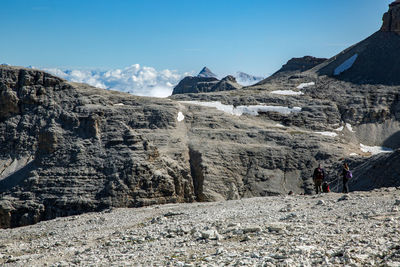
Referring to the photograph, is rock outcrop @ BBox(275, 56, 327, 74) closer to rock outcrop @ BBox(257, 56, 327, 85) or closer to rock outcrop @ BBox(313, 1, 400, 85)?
rock outcrop @ BBox(257, 56, 327, 85)

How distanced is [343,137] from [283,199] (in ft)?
152

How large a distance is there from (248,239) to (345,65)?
89.5 m

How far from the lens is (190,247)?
53.9 feet

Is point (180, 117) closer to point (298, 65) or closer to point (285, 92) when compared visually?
point (285, 92)

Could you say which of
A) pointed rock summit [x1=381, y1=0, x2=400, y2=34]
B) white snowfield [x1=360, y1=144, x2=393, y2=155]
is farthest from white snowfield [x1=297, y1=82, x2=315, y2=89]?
pointed rock summit [x1=381, y1=0, x2=400, y2=34]

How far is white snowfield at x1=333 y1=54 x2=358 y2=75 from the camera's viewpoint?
96.2 meters

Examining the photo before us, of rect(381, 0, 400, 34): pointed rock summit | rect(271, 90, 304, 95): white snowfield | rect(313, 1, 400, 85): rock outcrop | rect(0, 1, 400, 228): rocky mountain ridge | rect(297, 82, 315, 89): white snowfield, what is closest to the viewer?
rect(0, 1, 400, 228): rocky mountain ridge

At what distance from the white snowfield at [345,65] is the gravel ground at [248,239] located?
2943 inches

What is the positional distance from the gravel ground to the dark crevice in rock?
2570 cm

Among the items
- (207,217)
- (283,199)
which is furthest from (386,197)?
(207,217)

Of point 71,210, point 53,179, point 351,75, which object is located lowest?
point 71,210

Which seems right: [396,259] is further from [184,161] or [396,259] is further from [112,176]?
[184,161]

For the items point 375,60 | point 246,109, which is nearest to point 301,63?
point 375,60

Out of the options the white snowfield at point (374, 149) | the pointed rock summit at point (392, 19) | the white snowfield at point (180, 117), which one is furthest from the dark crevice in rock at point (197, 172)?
the pointed rock summit at point (392, 19)
